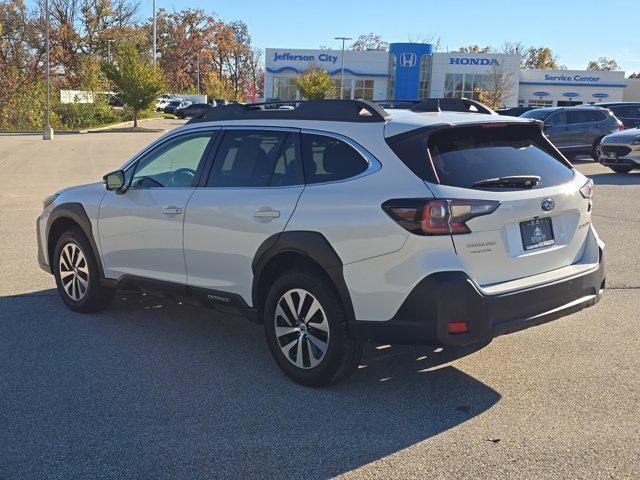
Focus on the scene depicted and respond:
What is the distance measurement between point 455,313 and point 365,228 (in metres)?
0.72

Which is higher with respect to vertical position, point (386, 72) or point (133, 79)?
point (386, 72)

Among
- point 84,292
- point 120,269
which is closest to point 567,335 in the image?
point 120,269

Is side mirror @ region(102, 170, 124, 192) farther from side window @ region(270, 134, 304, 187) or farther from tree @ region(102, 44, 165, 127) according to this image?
tree @ region(102, 44, 165, 127)

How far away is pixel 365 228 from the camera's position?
4.06 metres

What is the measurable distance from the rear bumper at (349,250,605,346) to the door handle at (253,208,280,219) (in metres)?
0.91

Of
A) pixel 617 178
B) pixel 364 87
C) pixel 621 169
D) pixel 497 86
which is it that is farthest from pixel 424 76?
pixel 617 178

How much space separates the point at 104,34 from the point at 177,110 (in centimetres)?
1211

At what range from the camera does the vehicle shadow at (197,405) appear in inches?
141

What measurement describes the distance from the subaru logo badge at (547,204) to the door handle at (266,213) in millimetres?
1681

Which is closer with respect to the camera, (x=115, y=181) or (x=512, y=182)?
(x=512, y=182)

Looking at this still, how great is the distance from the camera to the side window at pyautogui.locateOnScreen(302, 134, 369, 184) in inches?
170

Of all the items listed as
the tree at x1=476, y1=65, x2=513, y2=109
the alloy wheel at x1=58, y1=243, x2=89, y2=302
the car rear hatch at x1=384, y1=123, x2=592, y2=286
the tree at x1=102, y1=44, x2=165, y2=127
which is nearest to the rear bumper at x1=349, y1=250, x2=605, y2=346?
the car rear hatch at x1=384, y1=123, x2=592, y2=286

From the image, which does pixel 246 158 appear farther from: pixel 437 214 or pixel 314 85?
pixel 314 85

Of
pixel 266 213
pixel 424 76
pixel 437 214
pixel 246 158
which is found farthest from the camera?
pixel 424 76
